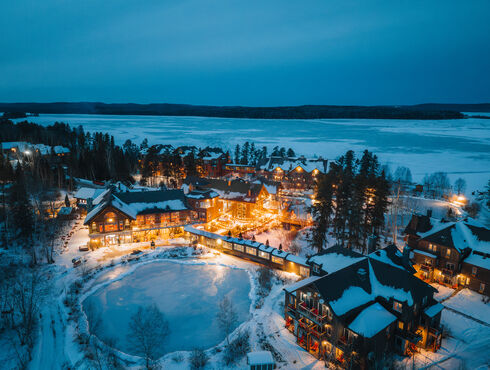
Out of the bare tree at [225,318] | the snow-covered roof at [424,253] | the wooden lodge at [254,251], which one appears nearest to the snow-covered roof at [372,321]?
the wooden lodge at [254,251]

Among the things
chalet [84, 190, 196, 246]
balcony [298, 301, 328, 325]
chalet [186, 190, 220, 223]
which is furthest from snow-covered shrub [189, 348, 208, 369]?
chalet [186, 190, 220, 223]

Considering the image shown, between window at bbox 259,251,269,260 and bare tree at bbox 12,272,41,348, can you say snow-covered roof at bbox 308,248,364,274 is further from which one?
bare tree at bbox 12,272,41,348

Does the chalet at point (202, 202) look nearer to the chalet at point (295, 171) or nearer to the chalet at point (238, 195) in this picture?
the chalet at point (238, 195)

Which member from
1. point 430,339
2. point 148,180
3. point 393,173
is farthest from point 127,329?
point 393,173

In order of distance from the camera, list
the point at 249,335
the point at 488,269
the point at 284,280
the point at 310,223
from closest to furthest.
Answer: the point at 249,335
the point at 488,269
the point at 284,280
the point at 310,223

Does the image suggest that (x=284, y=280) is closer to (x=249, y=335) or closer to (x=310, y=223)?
(x=249, y=335)

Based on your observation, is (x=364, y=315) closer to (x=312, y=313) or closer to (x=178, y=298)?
(x=312, y=313)
